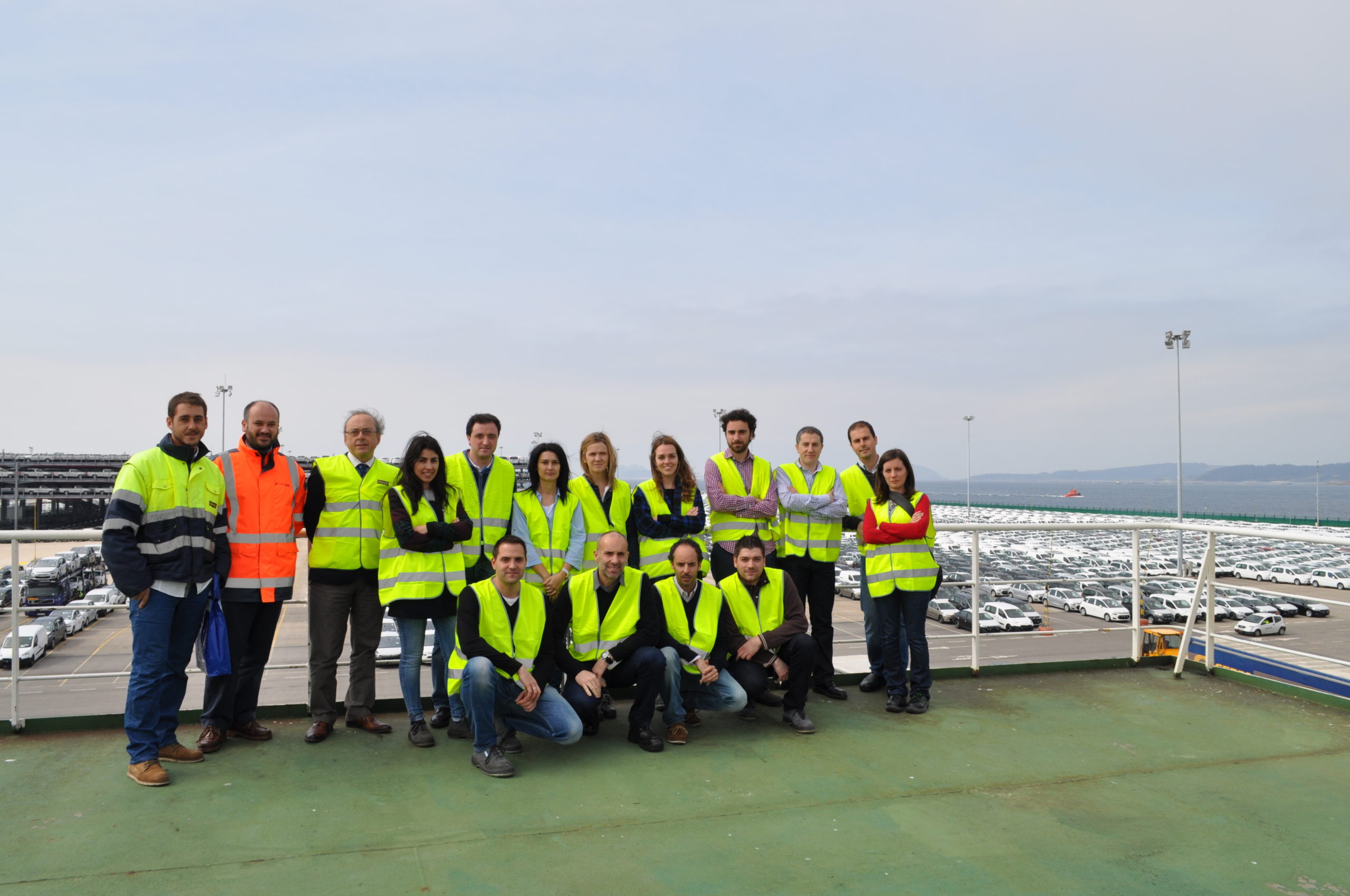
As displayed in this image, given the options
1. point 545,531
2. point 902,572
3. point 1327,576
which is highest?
point 545,531

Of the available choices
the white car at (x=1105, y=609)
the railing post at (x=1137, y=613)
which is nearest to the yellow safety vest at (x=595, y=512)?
the railing post at (x=1137, y=613)

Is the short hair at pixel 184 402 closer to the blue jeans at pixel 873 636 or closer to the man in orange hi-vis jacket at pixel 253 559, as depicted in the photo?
the man in orange hi-vis jacket at pixel 253 559

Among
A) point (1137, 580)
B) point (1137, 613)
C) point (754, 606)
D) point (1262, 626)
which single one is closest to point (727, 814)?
point (754, 606)

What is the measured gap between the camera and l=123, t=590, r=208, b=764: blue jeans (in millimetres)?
3393

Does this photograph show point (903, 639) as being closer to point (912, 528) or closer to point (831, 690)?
point (831, 690)

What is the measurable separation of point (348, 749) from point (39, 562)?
33176mm

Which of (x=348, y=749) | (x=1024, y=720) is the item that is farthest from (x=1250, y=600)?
(x=348, y=749)

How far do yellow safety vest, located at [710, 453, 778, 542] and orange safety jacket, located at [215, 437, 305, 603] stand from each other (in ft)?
7.51

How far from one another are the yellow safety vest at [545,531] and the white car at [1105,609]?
33.6 meters

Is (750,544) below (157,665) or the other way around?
the other way around

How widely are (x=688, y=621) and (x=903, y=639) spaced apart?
149 cm

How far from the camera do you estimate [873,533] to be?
4.69 meters

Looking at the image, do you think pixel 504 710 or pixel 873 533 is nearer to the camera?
pixel 504 710

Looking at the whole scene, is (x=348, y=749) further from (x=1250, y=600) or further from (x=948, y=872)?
(x=1250, y=600)
